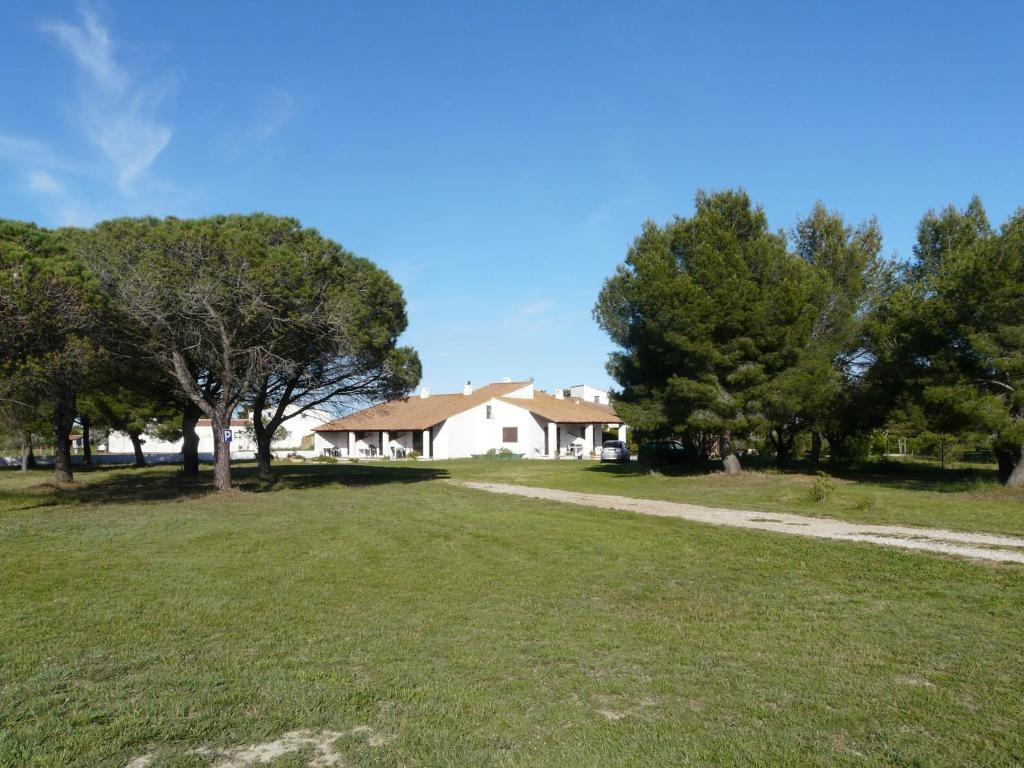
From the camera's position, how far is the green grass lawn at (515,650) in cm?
434

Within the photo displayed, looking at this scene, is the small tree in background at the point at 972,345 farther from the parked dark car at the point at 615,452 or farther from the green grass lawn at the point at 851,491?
the parked dark car at the point at 615,452

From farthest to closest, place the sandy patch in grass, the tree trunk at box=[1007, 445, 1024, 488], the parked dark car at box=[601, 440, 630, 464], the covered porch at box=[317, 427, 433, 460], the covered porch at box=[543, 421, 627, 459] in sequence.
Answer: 1. the covered porch at box=[317, 427, 433, 460]
2. the covered porch at box=[543, 421, 627, 459]
3. the parked dark car at box=[601, 440, 630, 464]
4. the tree trunk at box=[1007, 445, 1024, 488]
5. the sandy patch in grass

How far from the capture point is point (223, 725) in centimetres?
454

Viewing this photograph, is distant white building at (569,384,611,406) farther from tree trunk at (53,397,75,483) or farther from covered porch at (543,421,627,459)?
tree trunk at (53,397,75,483)

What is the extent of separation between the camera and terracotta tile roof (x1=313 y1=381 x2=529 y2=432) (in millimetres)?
55656

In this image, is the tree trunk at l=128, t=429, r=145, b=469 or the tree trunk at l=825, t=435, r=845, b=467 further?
the tree trunk at l=128, t=429, r=145, b=469

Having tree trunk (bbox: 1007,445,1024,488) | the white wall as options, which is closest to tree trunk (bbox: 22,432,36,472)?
the white wall

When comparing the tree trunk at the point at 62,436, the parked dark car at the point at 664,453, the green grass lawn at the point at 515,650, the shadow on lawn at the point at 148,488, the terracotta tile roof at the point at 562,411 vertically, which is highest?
the terracotta tile roof at the point at 562,411

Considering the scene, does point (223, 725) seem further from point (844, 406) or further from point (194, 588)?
point (844, 406)

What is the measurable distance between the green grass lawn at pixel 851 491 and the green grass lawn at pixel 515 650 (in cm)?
487

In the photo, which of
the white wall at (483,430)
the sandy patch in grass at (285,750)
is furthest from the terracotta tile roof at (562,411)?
the sandy patch in grass at (285,750)

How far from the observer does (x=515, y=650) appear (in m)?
6.21

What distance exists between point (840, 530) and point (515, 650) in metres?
8.97

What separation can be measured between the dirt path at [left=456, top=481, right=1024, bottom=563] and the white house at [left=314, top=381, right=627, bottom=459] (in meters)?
33.3
